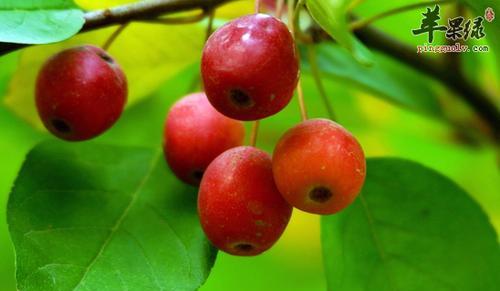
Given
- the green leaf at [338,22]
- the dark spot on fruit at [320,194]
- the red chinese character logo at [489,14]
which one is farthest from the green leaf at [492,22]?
the dark spot on fruit at [320,194]

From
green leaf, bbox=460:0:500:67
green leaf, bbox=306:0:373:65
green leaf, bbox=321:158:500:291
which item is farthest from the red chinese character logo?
green leaf, bbox=321:158:500:291

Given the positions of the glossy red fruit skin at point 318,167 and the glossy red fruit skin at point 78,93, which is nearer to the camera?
the glossy red fruit skin at point 318,167

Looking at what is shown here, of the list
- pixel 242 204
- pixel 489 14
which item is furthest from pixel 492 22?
pixel 242 204

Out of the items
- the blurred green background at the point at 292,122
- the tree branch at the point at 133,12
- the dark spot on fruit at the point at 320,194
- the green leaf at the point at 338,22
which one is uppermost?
the green leaf at the point at 338,22

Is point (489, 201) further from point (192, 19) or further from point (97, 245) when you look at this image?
point (97, 245)

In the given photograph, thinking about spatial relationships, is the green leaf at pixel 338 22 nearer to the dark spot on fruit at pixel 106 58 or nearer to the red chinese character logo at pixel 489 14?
the red chinese character logo at pixel 489 14

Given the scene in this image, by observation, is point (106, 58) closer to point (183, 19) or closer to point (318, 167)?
point (183, 19)

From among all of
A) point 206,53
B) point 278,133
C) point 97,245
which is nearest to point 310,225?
point 278,133
